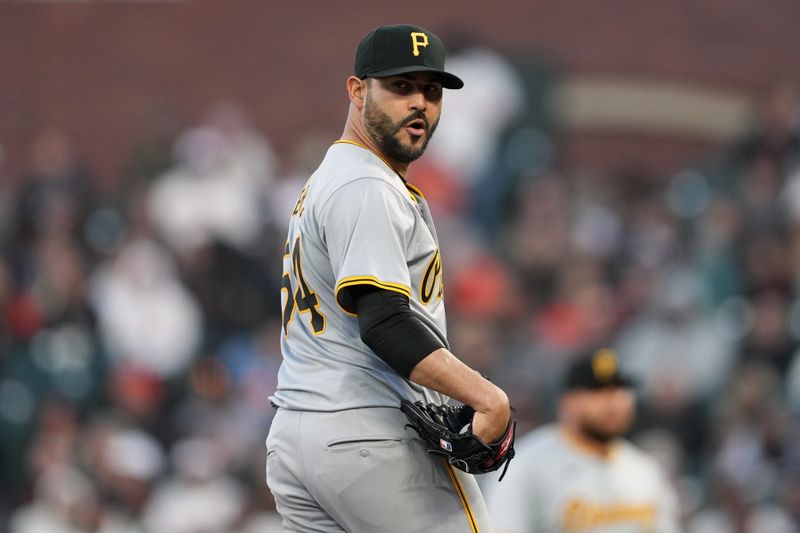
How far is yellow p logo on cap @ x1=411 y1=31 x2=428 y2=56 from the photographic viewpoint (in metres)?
3.92

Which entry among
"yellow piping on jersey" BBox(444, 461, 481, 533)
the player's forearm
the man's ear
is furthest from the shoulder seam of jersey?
"yellow piping on jersey" BBox(444, 461, 481, 533)

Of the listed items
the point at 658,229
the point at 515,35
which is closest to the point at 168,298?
the point at 658,229

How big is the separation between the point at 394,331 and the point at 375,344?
64 millimetres

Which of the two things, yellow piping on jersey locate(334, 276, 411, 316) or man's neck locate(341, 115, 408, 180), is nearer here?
yellow piping on jersey locate(334, 276, 411, 316)

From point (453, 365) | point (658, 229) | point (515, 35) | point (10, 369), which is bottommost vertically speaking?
point (10, 369)

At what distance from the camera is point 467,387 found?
12.0 feet

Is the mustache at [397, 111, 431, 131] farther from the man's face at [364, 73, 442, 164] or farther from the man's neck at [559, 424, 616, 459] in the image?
the man's neck at [559, 424, 616, 459]

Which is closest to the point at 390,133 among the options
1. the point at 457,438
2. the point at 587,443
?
the point at 457,438

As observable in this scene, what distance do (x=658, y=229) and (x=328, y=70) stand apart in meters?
4.81

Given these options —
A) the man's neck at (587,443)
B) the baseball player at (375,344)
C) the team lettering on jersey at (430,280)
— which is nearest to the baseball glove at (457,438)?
the baseball player at (375,344)

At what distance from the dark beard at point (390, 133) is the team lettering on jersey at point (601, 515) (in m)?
3.08

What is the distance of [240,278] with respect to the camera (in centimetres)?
1166

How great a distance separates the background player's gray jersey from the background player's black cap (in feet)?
8.81

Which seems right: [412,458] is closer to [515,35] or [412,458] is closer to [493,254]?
[493,254]
